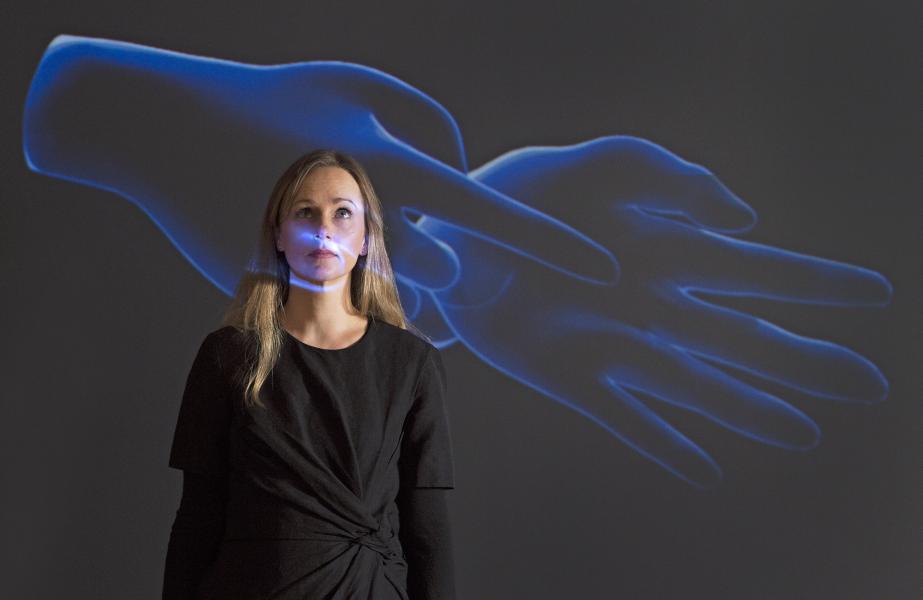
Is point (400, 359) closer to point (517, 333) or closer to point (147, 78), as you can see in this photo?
point (517, 333)

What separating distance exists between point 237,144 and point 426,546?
1413 millimetres

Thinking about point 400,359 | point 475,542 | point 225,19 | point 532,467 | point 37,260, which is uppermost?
point 225,19

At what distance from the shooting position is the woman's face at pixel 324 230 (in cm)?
145

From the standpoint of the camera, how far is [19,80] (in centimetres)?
243

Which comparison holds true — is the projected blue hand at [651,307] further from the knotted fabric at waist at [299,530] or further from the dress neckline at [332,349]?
the knotted fabric at waist at [299,530]

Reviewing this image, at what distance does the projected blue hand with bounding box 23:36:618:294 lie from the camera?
2.42 m

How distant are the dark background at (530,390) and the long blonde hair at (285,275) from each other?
92cm

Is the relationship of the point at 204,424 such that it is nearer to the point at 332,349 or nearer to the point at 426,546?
the point at 332,349

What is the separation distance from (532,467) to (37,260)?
1375mm

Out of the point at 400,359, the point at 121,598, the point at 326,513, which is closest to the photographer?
the point at 326,513

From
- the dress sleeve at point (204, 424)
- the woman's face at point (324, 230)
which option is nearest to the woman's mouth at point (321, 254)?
the woman's face at point (324, 230)

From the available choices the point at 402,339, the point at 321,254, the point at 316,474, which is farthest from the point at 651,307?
the point at 316,474

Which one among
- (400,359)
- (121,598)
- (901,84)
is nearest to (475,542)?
(121,598)

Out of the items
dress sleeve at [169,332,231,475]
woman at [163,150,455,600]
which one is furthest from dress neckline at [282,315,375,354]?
dress sleeve at [169,332,231,475]
